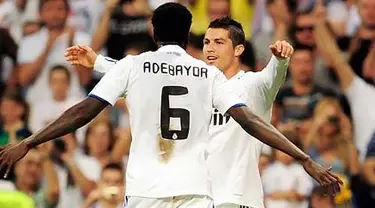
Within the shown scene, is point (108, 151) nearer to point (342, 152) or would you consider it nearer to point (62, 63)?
point (62, 63)

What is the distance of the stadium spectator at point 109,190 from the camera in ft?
37.6

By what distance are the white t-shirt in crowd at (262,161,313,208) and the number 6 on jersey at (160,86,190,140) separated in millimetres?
4990

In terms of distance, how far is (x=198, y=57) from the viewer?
12820mm

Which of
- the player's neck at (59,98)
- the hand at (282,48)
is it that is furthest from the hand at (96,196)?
the hand at (282,48)

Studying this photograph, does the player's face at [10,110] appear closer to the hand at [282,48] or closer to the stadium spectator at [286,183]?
the stadium spectator at [286,183]

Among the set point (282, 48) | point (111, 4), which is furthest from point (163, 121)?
point (111, 4)

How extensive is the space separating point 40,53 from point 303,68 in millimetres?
3155

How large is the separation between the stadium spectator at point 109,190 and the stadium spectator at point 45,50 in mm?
1710

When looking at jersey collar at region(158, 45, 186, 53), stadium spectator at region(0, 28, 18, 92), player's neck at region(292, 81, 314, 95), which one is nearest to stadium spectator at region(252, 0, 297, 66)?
player's neck at region(292, 81, 314, 95)

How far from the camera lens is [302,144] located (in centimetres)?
1208

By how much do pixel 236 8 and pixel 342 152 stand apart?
2.02 meters

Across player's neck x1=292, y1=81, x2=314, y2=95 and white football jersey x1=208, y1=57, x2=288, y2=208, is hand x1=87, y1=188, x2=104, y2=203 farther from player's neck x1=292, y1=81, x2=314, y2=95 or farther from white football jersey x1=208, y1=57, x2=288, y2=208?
white football jersey x1=208, y1=57, x2=288, y2=208

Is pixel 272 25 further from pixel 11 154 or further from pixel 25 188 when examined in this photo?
pixel 11 154

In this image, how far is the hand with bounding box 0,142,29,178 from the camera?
6.79 metres
